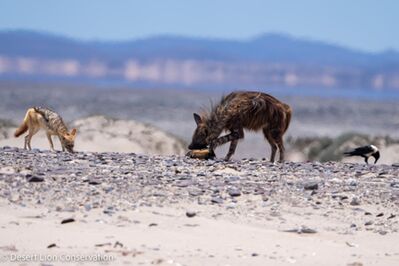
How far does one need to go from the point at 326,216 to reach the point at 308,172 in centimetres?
312

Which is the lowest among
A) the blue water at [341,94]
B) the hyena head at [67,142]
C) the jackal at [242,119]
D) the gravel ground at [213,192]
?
the blue water at [341,94]

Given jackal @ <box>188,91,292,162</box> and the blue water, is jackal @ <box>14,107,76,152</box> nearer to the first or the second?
jackal @ <box>188,91,292,162</box>

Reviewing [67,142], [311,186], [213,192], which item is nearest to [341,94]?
[67,142]

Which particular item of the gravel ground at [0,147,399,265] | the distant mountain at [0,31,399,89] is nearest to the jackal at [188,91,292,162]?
the gravel ground at [0,147,399,265]

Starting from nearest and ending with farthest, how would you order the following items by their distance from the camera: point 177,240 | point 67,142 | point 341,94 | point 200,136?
point 177,240 < point 200,136 < point 67,142 < point 341,94

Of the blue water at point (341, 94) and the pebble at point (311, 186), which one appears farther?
the blue water at point (341, 94)

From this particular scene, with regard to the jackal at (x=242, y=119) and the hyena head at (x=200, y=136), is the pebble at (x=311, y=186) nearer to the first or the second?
the jackal at (x=242, y=119)

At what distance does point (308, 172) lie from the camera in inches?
583

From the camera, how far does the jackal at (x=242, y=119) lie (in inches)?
675

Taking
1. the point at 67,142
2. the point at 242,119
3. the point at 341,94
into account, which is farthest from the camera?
the point at 341,94

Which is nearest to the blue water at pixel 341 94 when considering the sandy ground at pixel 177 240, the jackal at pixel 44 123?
the jackal at pixel 44 123

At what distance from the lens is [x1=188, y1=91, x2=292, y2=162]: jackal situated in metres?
17.2

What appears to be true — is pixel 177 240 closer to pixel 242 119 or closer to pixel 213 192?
pixel 213 192

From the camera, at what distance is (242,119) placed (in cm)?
1722
